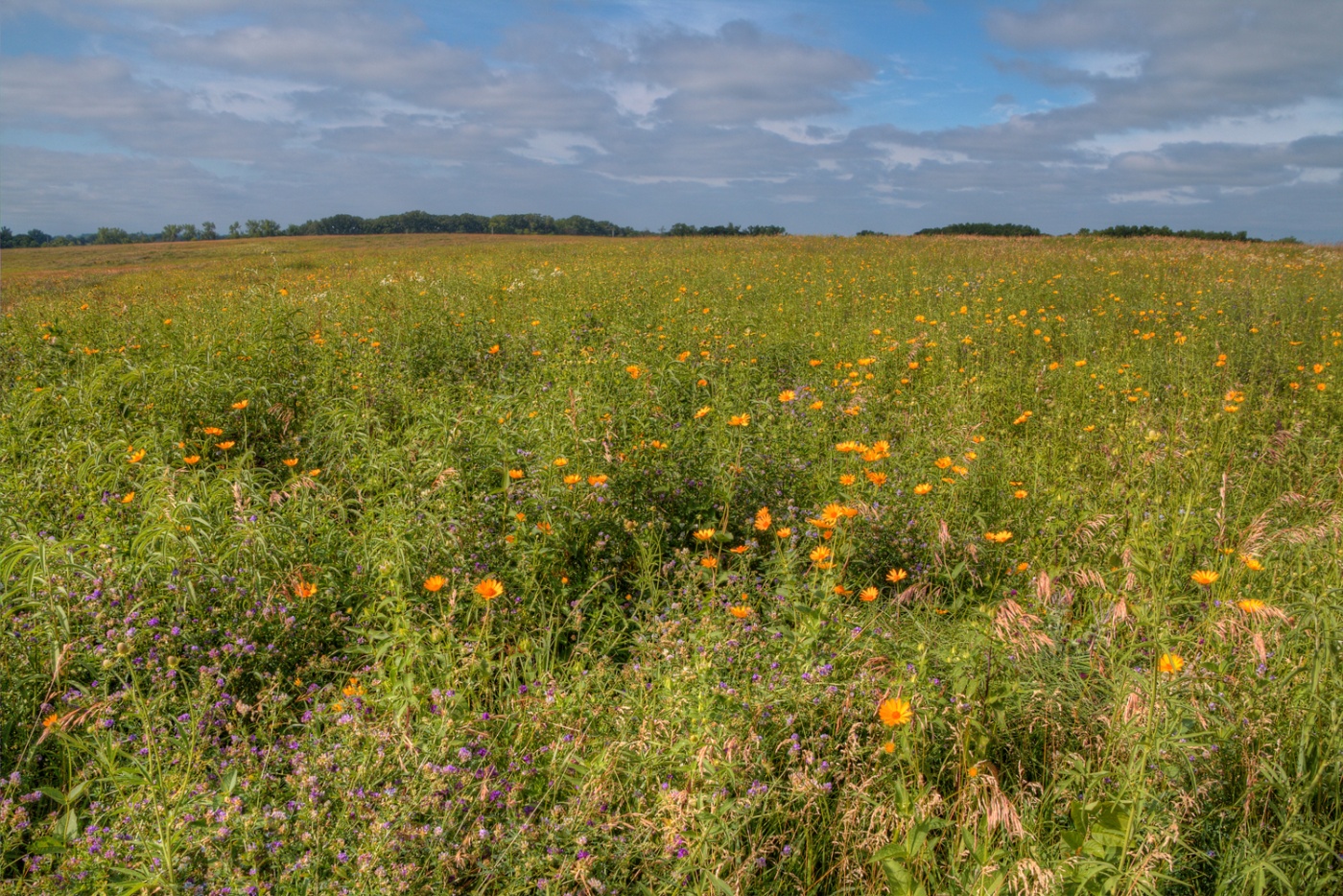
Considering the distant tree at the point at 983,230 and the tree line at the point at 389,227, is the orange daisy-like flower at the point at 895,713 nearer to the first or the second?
the distant tree at the point at 983,230

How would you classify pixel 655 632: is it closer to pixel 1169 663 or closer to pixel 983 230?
pixel 1169 663

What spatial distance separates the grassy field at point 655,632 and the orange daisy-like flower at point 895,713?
20mm

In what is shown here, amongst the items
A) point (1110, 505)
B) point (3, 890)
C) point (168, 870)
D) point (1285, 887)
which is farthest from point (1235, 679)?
point (3, 890)

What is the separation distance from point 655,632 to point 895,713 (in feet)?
2.89

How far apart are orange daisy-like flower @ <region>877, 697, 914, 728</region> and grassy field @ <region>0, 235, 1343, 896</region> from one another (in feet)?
0.07

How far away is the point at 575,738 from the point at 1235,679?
195 cm

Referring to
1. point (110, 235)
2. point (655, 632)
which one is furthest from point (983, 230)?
point (110, 235)

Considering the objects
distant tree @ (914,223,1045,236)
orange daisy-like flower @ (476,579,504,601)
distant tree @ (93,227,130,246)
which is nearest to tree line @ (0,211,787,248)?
distant tree @ (93,227,130,246)

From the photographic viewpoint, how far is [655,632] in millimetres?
2461

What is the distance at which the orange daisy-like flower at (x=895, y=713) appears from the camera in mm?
1831

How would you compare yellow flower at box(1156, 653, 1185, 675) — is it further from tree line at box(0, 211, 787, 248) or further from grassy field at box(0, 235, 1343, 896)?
tree line at box(0, 211, 787, 248)

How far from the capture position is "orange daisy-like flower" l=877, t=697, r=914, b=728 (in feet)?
6.01

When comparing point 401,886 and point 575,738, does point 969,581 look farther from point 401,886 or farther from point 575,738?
point 401,886

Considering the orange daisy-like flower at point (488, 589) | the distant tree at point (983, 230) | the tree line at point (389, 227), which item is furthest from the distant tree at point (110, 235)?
the orange daisy-like flower at point (488, 589)
